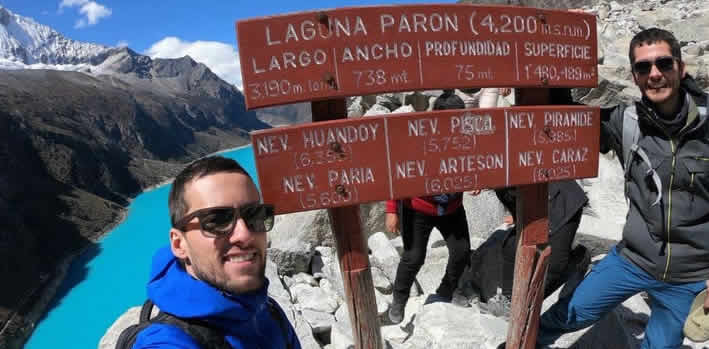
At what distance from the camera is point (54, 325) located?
58.9 ft

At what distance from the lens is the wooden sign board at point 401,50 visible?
1617mm

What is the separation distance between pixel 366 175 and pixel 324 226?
3.33 meters

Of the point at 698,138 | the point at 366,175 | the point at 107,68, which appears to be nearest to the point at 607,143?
the point at 698,138

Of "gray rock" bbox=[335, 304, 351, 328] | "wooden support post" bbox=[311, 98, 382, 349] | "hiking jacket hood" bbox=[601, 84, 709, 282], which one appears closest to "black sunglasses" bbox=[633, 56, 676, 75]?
"hiking jacket hood" bbox=[601, 84, 709, 282]

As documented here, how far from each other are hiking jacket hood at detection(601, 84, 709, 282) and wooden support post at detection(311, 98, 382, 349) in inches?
53.7

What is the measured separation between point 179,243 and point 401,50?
1189 mm

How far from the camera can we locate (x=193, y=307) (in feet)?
3.48

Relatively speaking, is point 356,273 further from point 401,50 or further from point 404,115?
point 401,50

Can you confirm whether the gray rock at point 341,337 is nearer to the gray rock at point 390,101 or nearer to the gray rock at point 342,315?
the gray rock at point 342,315

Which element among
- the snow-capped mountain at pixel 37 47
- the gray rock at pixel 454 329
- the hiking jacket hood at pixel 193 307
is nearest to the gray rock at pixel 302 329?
the gray rock at pixel 454 329

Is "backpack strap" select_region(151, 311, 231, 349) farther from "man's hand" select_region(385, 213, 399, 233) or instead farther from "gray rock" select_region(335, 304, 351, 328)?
"gray rock" select_region(335, 304, 351, 328)

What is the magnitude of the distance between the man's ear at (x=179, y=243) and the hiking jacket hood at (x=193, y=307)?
0.9 inches

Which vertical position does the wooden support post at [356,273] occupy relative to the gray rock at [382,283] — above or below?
above

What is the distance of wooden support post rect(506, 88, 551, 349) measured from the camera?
209 centimetres
